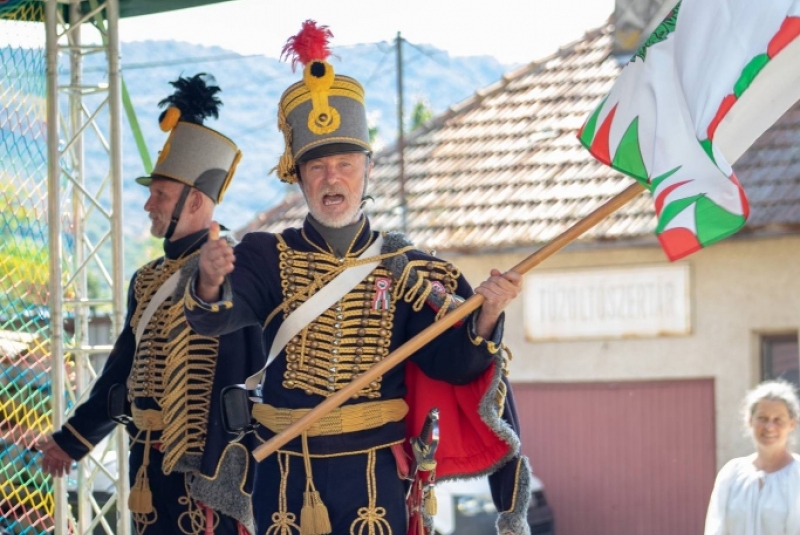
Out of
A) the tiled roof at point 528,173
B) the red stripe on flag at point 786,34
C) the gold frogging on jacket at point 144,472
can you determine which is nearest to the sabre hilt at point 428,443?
the gold frogging on jacket at point 144,472

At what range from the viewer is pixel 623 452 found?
44.8 feet

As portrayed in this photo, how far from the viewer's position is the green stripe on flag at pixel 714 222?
3879mm

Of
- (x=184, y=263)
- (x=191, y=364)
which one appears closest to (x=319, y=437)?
(x=191, y=364)

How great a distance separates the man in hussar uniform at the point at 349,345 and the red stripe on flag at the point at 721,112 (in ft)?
2.45

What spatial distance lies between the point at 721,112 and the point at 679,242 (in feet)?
1.48

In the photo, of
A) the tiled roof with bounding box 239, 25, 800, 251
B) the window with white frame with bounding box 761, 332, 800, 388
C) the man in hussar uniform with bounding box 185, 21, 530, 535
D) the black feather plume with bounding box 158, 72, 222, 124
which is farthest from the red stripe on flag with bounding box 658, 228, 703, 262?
the window with white frame with bounding box 761, 332, 800, 388

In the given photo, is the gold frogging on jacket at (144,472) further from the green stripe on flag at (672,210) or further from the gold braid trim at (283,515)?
the green stripe on flag at (672,210)

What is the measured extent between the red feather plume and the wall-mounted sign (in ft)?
30.3

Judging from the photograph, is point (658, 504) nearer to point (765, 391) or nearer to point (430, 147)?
point (430, 147)

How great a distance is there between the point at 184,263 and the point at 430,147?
11.1 meters

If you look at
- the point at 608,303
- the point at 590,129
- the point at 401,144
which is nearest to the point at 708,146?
the point at 590,129

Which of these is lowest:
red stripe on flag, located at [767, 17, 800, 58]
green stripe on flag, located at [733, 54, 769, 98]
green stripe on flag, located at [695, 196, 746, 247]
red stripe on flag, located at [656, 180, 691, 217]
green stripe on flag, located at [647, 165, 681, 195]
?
green stripe on flag, located at [695, 196, 746, 247]

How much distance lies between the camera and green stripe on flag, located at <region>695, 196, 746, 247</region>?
388cm

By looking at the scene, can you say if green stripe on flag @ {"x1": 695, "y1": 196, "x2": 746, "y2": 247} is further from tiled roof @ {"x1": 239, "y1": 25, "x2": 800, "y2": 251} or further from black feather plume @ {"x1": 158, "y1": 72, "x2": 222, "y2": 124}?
tiled roof @ {"x1": 239, "y1": 25, "x2": 800, "y2": 251}
